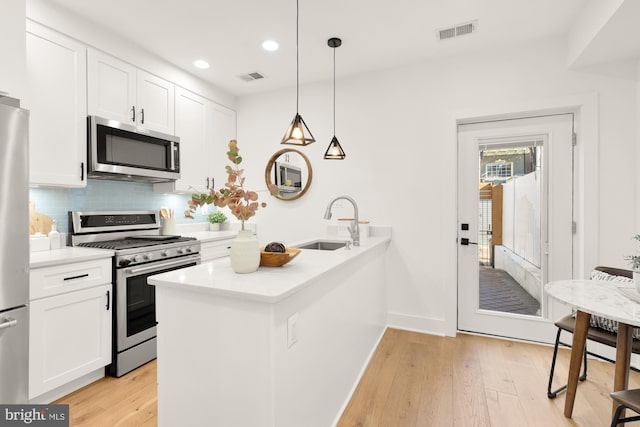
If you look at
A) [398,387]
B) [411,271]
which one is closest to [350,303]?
[398,387]

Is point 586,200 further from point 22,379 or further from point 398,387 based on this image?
point 22,379

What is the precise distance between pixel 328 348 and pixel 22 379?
1.58m

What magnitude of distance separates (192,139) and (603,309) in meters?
3.64

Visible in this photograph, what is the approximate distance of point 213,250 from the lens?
338 cm

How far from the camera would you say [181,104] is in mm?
3387

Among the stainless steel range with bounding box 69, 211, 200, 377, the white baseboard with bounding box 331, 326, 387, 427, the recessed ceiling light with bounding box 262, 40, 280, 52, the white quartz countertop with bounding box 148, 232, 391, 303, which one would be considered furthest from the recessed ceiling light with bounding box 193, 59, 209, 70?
the white baseboard with bounding box 331, 326, 387, 427

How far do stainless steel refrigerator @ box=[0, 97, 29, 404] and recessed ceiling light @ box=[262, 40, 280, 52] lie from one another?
6.20 feet

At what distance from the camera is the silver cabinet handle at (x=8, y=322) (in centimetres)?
153

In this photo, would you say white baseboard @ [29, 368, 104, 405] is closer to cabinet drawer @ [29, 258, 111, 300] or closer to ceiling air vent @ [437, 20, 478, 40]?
cabinet drawer @ [29, 258, 111, 300]

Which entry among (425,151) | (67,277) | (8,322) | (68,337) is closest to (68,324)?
(68,337)

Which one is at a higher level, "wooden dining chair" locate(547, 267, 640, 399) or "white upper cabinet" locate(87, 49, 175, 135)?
"white upper cabinet" locate(87, 49, 175, 135)

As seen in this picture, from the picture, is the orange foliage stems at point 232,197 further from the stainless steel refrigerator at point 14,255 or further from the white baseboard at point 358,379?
the white baseboard at point 358,379

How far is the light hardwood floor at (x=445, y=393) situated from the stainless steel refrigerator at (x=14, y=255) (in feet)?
1.64

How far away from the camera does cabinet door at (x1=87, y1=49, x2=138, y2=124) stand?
2.55m
